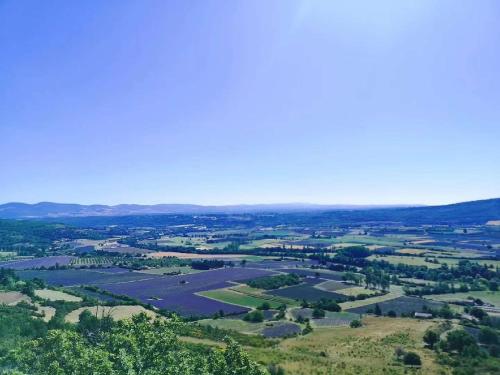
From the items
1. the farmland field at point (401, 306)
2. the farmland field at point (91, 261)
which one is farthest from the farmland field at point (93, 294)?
the farmland field at point (401, 306)

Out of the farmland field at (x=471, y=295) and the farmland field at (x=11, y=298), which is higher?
the farmland field at (x=11, y=298)

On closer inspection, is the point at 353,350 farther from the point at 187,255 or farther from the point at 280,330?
the point at 187,255

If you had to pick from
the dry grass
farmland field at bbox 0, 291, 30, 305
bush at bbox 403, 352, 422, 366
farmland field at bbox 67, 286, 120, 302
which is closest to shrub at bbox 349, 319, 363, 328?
the dry grass

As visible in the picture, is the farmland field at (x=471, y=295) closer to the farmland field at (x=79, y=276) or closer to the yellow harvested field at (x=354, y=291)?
the yellow harvested field at (x=354, y=291)

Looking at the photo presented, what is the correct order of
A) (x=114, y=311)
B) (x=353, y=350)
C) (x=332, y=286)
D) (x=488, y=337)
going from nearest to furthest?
(x=353, y=350) < (x=488, y=337) < (x=114, y=311) < (x=332, y=286)

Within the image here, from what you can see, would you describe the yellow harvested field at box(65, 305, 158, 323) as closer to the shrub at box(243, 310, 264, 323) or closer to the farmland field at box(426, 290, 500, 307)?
the shrub at box(243, 310, 264, 323)

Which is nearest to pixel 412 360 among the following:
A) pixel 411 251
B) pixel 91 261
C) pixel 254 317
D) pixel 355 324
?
pixel 355 324

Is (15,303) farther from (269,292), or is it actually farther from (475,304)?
(475,304)
